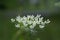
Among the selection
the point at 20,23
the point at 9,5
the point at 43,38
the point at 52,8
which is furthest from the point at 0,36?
the point at 9,5

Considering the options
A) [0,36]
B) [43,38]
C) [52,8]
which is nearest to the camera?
[43,38]

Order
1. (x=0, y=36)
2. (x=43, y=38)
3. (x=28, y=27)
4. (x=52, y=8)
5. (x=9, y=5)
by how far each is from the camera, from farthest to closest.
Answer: (x=9, y=5), (x=52, y=8), (x=0, y=36), (x=43, y=38), (x=28, y=27)

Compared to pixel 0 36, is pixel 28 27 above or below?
below

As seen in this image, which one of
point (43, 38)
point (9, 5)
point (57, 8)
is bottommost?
point (43, 38)

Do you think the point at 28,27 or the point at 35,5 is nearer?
the point at 28,27

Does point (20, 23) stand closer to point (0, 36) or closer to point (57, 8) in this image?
point (0, 36)

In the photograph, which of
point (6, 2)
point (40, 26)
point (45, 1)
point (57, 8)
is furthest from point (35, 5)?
point (40, 26)

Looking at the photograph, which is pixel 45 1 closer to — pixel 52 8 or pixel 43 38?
pixel 52 8
